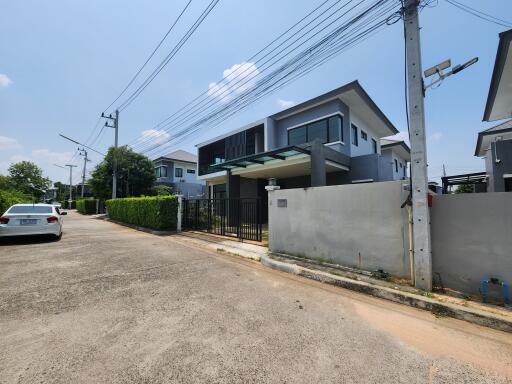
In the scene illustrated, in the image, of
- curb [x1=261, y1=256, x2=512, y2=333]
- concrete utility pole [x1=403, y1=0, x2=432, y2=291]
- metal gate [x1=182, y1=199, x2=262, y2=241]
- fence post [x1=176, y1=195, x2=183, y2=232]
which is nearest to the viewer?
curb [x1=261, y1=256, x2=512, y2=333]

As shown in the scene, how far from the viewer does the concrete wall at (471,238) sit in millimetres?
3738

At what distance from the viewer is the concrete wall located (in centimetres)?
374

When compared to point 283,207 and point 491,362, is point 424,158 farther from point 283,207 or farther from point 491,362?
point 283,207

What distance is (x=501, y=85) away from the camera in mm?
7207

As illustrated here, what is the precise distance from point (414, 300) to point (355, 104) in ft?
38.4

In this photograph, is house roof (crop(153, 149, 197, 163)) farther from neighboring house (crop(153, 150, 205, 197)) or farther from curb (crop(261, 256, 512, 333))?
curb (crop(261, 256, 512, 333))

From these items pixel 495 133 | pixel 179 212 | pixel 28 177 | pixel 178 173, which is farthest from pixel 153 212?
pixel 28 177

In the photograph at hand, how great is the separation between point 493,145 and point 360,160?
4.87 meters

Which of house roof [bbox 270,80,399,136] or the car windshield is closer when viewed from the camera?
the car windshield

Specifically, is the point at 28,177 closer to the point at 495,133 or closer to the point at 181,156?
the point at 181,156

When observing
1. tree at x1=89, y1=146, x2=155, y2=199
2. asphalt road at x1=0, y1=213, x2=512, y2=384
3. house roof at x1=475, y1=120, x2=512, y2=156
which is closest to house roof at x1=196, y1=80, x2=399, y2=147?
house roof at x1=475, y1=120, x2=512, y2=156

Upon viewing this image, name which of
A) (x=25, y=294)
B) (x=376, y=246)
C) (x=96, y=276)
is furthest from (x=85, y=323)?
(x=376, y=246)

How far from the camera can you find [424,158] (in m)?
4.36

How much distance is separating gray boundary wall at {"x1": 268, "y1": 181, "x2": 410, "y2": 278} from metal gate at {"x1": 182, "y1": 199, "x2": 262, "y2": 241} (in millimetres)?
1988
